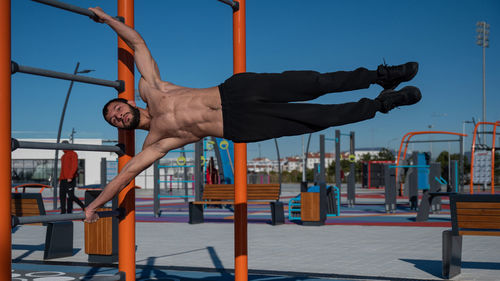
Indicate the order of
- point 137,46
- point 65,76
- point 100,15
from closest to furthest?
point 65,76 < point 100,15 < point 137,46

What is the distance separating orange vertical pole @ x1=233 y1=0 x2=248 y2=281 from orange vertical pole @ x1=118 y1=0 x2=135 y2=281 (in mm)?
968

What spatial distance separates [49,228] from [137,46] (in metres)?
5.18

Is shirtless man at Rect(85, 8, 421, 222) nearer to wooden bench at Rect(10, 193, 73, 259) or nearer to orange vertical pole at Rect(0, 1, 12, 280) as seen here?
orange vertical pole at Rect(0, 1, 12, 280)

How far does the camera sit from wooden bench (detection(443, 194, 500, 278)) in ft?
21.2

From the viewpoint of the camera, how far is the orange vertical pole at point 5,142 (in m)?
3.19

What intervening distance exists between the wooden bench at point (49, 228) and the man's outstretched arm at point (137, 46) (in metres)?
4.43

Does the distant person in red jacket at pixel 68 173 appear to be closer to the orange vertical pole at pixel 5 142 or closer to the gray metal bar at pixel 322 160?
the gray metal bar at pixel 322 160

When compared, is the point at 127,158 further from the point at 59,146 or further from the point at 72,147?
the point at 59,146

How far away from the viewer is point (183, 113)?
4.42m

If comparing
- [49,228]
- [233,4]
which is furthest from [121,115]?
[49,228]

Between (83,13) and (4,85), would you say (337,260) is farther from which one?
(4,85)

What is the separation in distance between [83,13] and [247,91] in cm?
133

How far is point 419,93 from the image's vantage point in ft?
14.6

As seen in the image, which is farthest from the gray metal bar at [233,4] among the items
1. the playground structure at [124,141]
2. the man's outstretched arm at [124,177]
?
the man's outstretched arm at [124,177]
